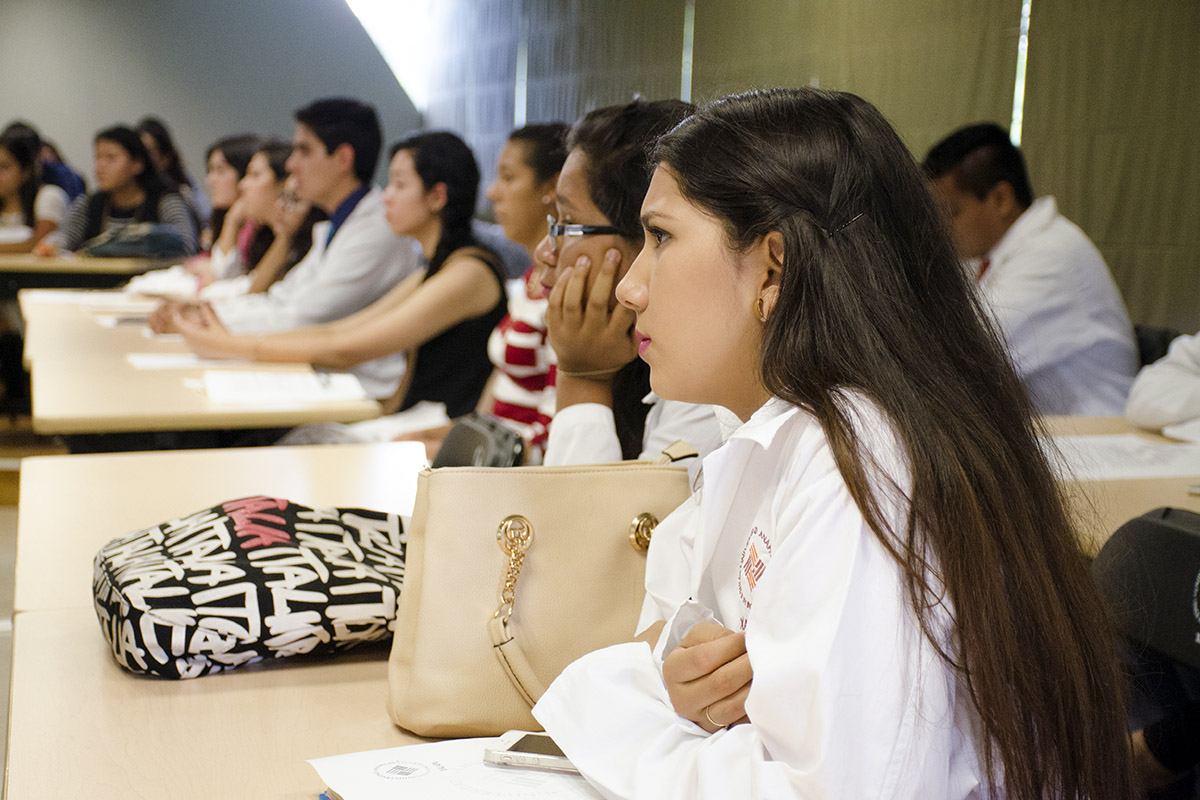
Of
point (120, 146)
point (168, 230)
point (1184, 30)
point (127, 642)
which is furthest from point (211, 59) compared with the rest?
point (127, 642)

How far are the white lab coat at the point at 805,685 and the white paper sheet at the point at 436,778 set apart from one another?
0.04 m

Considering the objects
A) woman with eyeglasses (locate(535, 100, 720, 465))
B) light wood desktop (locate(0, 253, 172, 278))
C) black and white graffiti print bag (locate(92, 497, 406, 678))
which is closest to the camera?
black and white graffiti print bag (locate(92, 497, 406, 678))

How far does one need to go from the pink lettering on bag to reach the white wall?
28.3 feet

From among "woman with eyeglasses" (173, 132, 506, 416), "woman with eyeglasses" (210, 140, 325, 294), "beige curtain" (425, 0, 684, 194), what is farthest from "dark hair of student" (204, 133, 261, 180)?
"woman with eyeglasses" (173, 132, 506, 416)

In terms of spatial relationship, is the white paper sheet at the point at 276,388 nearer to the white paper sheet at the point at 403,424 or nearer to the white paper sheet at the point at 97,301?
the white paper sheet at the point at 403,424

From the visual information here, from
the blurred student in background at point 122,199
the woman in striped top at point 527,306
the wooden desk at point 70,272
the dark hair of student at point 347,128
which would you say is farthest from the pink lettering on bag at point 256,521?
the blurred student in background at point 122,199

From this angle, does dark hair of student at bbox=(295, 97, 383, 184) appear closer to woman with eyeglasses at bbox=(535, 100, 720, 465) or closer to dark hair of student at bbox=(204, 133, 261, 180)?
woman with eyeglasses at bbox=(535, 100, 720, 465)

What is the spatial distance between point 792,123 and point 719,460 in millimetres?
270

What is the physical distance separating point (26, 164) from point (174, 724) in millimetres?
7740

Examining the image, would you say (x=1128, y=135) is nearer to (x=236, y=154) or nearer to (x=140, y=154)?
(x=236, y=154)

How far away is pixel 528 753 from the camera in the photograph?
87 centimetres

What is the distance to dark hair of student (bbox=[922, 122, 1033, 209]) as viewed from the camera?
2.85 meters

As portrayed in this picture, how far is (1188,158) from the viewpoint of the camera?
2.42 meters

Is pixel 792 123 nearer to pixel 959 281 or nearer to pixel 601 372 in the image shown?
pixel 959 281
